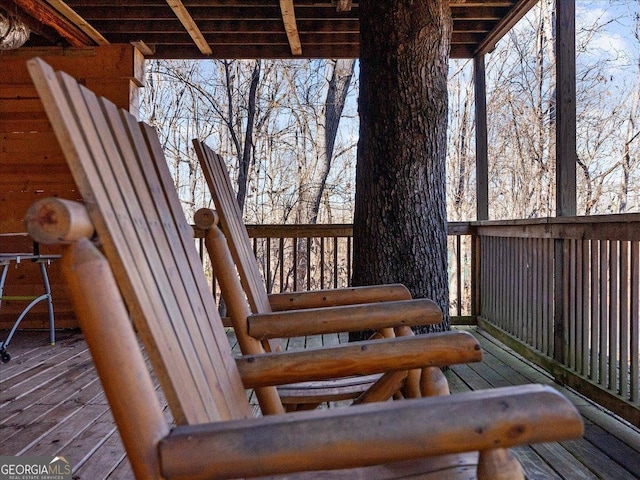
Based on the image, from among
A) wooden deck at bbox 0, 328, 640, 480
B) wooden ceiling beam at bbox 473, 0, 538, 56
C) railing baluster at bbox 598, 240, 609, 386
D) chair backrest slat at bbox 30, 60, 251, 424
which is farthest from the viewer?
wooden ceiling beam at bbox 473, 0, 538, 56

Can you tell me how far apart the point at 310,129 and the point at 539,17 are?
372 centimetres

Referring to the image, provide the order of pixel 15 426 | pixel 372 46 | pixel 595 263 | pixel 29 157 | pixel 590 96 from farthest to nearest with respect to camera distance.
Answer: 1. pixel 590 96
2. pixel 29 157
3. pixel 372 46
4. pixel 595 263
5. pixel 15 426

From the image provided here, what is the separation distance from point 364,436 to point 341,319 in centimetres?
88

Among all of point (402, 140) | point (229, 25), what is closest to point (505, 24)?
point (402, 140)

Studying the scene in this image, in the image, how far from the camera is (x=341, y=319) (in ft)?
5.12

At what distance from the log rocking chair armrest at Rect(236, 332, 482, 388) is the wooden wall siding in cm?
142

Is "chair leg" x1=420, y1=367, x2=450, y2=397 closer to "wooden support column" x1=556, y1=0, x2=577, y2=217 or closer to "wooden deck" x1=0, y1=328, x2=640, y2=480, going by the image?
"wooden deck" x1=0, y1=328, x2=640, y2=480

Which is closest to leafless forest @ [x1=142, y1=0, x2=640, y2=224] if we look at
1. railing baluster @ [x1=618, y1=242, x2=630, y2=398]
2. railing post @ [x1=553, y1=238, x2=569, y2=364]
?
railing post @ [x1=553, y1=238, x2=569, y2=364]

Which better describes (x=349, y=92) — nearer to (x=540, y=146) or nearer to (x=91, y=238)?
(x=540, y=146)

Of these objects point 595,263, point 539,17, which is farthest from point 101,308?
point 539,17

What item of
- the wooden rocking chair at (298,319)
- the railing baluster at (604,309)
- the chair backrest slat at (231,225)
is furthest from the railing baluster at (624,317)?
the chair backrest slat at (231,225)

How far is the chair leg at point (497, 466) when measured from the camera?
708 mm

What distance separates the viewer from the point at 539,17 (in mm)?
7438
